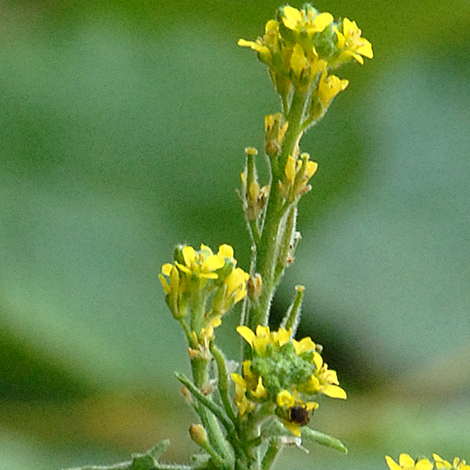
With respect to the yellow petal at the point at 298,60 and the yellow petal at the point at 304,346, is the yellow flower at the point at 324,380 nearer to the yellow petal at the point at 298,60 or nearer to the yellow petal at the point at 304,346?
the yellow petal at the point at 304,346

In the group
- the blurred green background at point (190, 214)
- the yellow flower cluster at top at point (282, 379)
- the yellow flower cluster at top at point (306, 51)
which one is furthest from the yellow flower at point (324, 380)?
the blurred green background at point (190, 214)

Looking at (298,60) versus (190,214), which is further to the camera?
(190,214)

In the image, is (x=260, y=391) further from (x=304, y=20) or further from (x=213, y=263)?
(x=304, y=20)

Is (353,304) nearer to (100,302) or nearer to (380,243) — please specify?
(380,243)

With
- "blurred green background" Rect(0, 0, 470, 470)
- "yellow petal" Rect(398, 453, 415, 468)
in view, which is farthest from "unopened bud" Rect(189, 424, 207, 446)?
"blurred green background" Rect(0, 0, 470, 470)

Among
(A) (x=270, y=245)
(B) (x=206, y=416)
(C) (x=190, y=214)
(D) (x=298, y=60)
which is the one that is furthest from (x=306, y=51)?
(C) (x=190, y=214)
